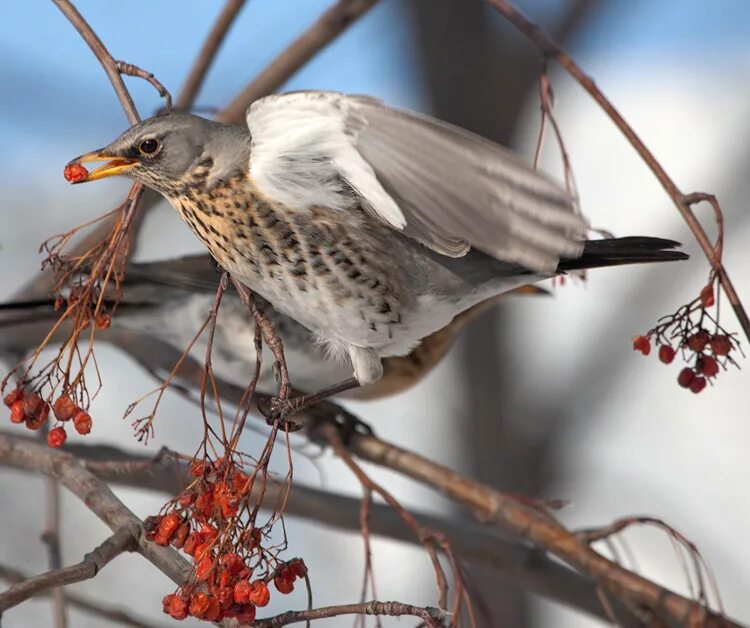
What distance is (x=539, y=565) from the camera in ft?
6.33

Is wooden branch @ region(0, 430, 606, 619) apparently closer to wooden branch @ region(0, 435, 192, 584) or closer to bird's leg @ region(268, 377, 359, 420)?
bird's leg @ region(268, 377, 359, 420)

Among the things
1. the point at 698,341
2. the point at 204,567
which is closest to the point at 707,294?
the point at 698,341

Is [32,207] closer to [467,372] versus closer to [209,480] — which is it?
[467,372]

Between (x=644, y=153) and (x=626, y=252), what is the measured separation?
0.86 feet

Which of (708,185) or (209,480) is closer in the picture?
(209,480)

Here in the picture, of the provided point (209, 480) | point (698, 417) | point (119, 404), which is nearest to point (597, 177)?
point (698, 417)

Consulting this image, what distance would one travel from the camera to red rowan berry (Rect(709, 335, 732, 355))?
4.23 feet

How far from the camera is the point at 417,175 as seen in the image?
1146 mm

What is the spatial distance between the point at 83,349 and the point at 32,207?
1343mm

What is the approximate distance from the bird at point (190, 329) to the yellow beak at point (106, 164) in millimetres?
682

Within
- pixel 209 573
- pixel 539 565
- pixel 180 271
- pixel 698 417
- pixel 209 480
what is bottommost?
pixel 209 573

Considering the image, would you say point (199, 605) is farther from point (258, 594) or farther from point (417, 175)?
point (417, 175)

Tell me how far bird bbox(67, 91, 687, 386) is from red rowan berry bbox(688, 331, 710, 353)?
0.15m

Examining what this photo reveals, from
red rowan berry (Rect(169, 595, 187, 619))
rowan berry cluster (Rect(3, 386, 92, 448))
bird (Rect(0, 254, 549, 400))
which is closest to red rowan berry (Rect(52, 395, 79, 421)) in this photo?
rowan berry cluster (Rect(3, 386, 92, 448))
